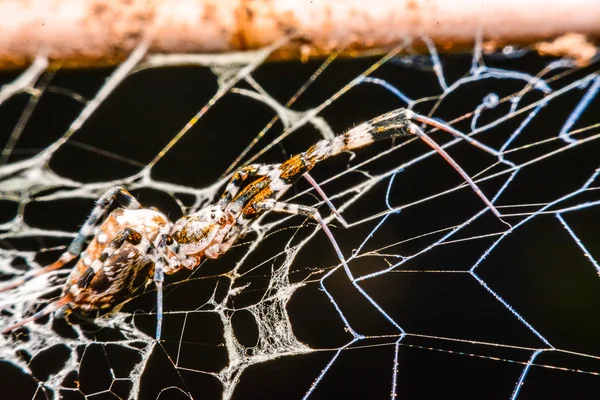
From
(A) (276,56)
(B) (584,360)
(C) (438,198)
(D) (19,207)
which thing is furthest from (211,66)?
(B) (584,360)

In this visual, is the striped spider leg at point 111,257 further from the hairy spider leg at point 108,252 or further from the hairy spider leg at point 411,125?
the hairy spider leg at point 411,125

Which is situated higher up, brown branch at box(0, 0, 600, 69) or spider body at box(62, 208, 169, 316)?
brown branch at box(0, 0, 600, 69)

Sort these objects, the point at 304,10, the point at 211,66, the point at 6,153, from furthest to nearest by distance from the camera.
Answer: the point at 6,153 < the point at 211,66 < the point at 304,10

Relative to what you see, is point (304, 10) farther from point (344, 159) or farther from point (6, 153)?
point (6, 153)

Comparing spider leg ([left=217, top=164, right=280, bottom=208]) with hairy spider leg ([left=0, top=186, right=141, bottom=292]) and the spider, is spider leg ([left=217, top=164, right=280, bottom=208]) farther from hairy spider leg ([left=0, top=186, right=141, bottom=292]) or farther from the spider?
hairy spider leg ([left=0, top=186, right=141, bottom=292])

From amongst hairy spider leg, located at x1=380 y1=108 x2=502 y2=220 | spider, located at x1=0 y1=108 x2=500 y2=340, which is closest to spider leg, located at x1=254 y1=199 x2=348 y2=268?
spider, located at x1=0 y1=108 x2=500 y2=340

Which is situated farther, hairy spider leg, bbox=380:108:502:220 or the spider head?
the spider head

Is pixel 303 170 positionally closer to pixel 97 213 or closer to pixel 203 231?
pixel 203 231
